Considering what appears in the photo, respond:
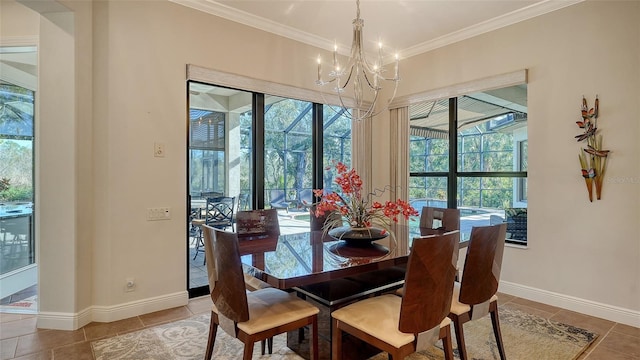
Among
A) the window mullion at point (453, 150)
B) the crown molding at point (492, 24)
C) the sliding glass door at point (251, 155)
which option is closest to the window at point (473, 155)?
the window mullion at point (453, 150)

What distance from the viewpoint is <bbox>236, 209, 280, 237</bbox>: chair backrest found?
283 centimetres

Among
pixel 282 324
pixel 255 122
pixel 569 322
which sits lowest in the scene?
pixel 569 322

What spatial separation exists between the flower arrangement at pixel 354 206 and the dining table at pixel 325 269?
0.18 meters

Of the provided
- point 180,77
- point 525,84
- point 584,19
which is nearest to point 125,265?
point 180,77

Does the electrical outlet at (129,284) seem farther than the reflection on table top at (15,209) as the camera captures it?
No

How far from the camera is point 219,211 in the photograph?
3854mm

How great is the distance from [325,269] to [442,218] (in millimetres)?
1733

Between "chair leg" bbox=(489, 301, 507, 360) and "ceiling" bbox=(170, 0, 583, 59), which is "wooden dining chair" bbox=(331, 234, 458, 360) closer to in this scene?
"chair leg" bbox=(489, 301, 507, 360)

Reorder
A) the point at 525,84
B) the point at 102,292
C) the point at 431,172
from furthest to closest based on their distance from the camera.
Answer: the point at 431,172
the point at 525,84
the point at 102,292

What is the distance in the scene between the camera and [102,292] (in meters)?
2.95

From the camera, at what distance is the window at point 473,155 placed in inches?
150

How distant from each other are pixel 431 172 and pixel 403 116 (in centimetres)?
89

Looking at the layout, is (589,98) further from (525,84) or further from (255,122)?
(255,122)

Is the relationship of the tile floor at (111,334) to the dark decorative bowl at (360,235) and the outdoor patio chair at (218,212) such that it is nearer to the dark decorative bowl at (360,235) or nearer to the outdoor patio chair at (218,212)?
the outdoor patio chair at (218,212)
